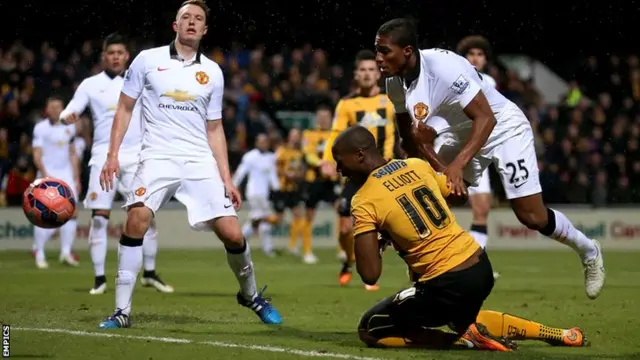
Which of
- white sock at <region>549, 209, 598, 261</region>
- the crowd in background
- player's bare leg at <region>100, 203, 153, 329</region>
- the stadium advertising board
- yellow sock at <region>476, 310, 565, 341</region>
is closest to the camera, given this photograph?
yellow sock at <region>476, 310, 565, 341</region>

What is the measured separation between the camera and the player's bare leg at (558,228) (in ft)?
31.2

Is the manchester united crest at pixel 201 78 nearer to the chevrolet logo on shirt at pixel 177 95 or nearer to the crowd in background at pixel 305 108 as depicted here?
the chevrolet logo on shirt at pixel 177 95

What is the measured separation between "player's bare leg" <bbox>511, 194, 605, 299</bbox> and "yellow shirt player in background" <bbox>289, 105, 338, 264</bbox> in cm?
1060

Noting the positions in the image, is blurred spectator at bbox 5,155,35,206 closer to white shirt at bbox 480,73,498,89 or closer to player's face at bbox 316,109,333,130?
player's face at bbox 316,109,333,130

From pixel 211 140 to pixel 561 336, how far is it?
129 inches

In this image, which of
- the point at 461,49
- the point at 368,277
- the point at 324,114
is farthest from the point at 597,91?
the point at 368,277

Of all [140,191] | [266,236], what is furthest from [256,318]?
[266,236]

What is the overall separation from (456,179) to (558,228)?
6.20 ft

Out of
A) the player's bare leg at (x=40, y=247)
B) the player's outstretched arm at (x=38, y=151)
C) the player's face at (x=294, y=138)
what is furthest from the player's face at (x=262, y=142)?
the player's outstretched arm at (x=38, y=151)

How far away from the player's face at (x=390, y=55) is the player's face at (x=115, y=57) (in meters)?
5.25

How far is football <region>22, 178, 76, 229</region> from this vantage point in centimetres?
1060

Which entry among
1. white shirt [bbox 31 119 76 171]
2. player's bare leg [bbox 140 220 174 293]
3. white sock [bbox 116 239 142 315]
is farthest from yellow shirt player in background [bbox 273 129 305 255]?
white sock [bbox 116 239 142 315]

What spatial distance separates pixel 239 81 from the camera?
90.3ft

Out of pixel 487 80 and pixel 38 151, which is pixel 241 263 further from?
pixel 38 151
